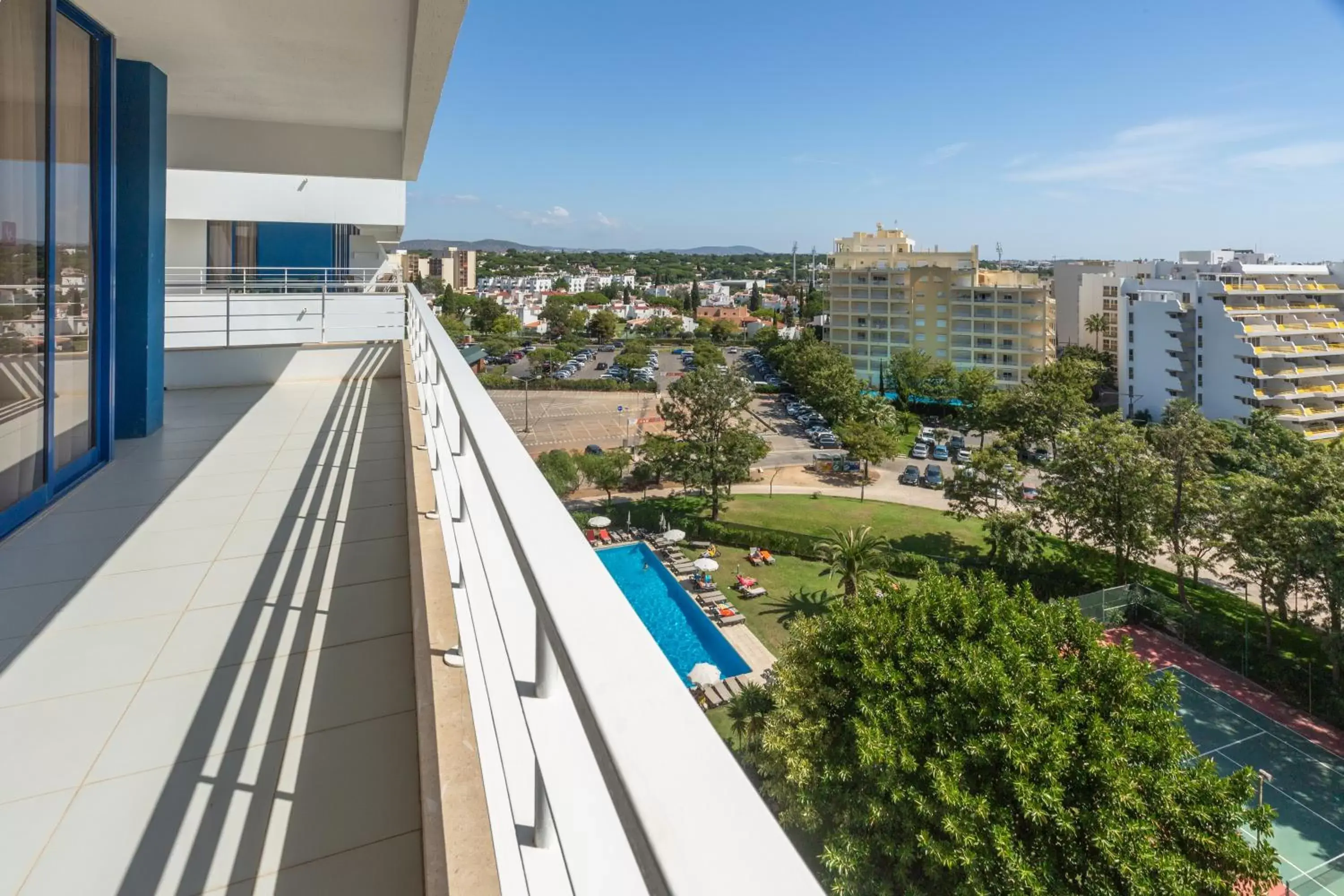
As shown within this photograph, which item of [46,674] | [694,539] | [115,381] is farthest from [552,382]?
[46,674]

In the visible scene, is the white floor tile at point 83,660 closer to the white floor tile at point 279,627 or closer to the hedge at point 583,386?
the white floor tile at point 279,627

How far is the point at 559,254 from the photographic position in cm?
16675

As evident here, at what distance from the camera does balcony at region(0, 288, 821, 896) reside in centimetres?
49

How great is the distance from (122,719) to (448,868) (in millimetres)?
1314

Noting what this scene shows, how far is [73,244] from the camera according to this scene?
12.7ft

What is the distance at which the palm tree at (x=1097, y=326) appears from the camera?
4819cm

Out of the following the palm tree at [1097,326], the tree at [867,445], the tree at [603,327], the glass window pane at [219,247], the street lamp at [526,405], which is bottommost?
the tree at [867,445]

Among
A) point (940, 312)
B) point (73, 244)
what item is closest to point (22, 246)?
point (73, 244)

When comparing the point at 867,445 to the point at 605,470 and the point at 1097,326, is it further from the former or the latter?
the point at 1097,326

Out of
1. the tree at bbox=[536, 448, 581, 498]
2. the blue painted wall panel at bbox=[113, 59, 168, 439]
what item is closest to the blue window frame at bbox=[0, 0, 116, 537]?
the blue painted wall panel at bbox=[113, 59, 168, 439]

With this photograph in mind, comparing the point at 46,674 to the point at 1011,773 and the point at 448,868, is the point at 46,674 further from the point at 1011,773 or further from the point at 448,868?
the point at 1011,773

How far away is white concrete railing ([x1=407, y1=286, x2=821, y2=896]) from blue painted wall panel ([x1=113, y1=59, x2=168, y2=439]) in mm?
4734

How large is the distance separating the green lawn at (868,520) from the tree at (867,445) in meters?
1.81

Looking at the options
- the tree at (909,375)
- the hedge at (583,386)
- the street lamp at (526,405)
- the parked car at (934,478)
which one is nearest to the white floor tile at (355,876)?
the parked car at (934,478)
